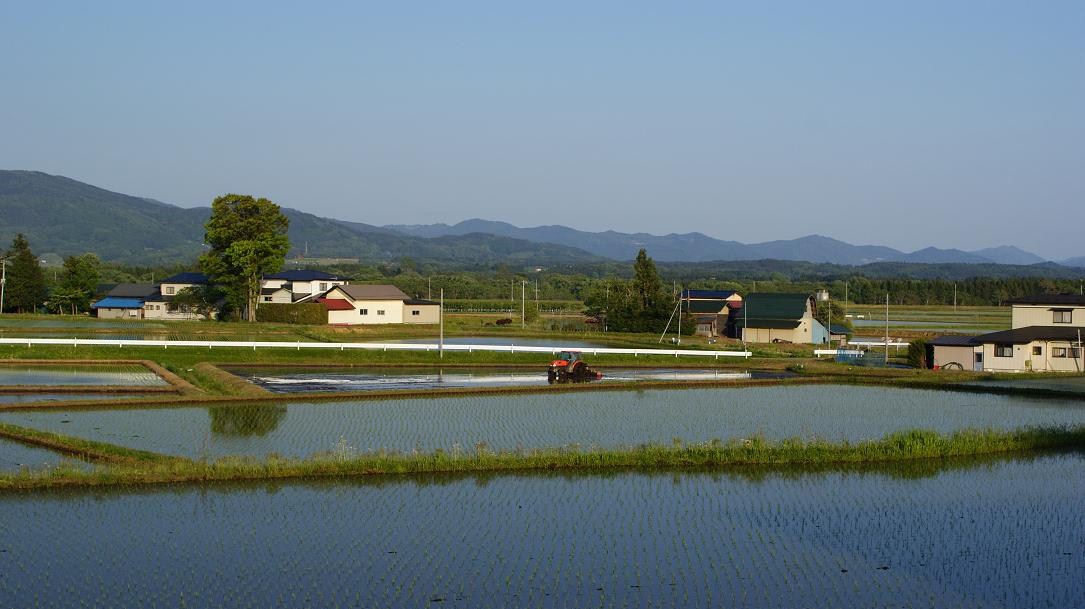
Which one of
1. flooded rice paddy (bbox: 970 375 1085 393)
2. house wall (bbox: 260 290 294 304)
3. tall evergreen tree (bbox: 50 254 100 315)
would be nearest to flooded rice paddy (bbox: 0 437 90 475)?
flooded rice paddy (bbox: 970 375 1085 393)

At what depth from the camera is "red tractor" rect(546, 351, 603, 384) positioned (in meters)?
30.3

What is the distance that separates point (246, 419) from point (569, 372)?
37.1 feet

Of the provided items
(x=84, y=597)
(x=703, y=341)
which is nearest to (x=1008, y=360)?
(x=703, y=341)

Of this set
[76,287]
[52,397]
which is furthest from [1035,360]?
[76,287]

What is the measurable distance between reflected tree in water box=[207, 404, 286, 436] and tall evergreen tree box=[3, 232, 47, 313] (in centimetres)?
4416

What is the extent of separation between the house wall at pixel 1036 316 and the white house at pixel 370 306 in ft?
106

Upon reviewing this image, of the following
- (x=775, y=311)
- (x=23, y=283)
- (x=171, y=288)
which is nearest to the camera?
(x=775, y=311)

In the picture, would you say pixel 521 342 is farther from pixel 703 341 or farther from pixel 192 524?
pixel 192 524

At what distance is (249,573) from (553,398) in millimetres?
15699

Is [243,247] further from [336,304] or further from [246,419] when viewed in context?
[246,419]

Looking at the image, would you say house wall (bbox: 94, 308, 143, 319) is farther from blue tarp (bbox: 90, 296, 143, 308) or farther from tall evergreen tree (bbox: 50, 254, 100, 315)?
tall evergreen tree (bbox: 50, 254, 100, 315)

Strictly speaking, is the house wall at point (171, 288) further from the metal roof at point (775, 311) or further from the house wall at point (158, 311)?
the metal roof at point (775, 311)

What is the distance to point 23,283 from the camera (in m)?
61.3

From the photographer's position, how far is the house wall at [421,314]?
59438 millimetres
